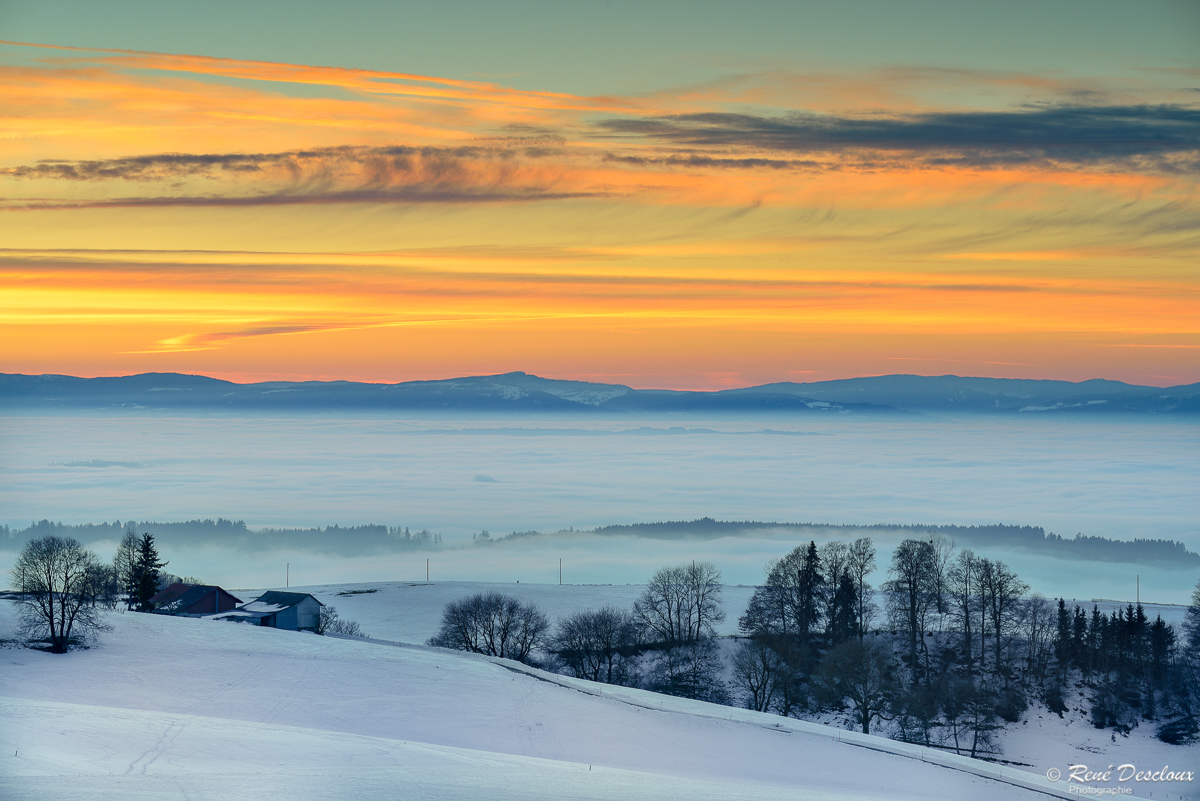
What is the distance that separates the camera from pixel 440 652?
53.0 metres

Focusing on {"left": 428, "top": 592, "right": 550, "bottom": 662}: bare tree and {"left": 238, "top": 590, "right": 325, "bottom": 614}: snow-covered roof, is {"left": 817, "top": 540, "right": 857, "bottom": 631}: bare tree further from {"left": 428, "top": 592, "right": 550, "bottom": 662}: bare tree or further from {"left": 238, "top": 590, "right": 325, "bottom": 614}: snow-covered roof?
{"left": 238, "top": 590, "right": 325, "bottom": 614}: snow-covered roof

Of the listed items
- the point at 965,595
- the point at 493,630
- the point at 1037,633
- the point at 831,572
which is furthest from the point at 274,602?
the point at 1037,633

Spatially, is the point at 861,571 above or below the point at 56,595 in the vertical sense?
below

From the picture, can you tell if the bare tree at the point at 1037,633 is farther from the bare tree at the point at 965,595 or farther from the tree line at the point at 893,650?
the bare tree at the point at 965,595

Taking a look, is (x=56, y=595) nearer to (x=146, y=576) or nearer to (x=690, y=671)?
(x=146, y=576)

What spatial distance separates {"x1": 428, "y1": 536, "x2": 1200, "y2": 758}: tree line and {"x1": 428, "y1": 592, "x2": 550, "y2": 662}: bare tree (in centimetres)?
14

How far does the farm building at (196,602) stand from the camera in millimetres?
68812

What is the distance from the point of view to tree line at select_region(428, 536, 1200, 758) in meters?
52.3

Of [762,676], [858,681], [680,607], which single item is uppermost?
[680,607]

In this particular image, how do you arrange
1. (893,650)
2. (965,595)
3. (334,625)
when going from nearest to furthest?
(893,650) → (965,595) → (334,625)

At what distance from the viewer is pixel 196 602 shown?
68875mm

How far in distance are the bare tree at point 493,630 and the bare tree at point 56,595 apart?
23.0 m

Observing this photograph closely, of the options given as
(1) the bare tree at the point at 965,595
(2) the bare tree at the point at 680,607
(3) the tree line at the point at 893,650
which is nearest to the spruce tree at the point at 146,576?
(3) the tree line at the point at 893,650

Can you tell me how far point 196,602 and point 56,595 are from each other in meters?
20.4
